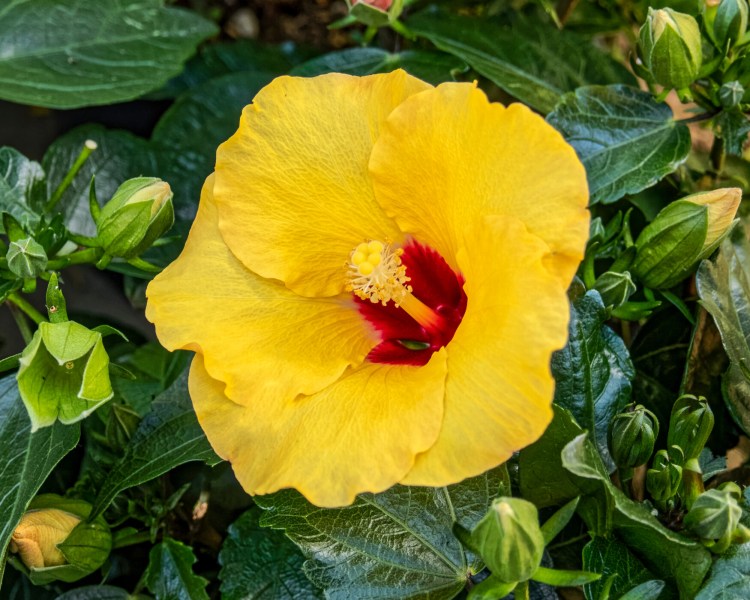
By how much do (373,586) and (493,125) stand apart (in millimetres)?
514

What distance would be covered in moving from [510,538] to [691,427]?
27 cm

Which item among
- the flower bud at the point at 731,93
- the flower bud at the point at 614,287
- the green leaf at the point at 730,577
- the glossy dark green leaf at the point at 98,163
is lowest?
the glossy dark green leaf at the point at 98,163

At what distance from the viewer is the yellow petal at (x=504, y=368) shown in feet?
2.61

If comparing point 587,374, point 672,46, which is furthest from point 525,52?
point 587,374

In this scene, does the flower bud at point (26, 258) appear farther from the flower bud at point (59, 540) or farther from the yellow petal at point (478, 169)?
the yellow petal at point (478, 169)

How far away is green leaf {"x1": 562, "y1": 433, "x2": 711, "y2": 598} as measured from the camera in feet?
2.88

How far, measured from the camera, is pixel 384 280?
3.32 feet

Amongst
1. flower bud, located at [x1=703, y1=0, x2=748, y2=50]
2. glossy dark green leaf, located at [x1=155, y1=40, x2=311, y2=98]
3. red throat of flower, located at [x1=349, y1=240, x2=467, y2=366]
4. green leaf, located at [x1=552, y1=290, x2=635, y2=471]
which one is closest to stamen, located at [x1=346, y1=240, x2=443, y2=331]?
red throat of flower, located at [x1=349, y1=240, x2=467, y2=366]

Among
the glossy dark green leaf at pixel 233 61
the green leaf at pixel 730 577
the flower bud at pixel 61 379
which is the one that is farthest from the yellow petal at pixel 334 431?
the glossy dark green leaf at pixel 233 61

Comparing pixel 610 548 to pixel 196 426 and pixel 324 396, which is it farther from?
pixel 196 426

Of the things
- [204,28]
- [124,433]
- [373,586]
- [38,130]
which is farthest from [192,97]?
[373,586]

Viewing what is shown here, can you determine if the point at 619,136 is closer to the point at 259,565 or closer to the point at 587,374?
the point at 587,374

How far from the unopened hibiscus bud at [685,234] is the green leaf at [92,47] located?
32.2 inches

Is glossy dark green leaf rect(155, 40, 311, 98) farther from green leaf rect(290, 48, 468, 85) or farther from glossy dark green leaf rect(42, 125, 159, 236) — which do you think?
green leaf rect(290, 48, 468, 85)
